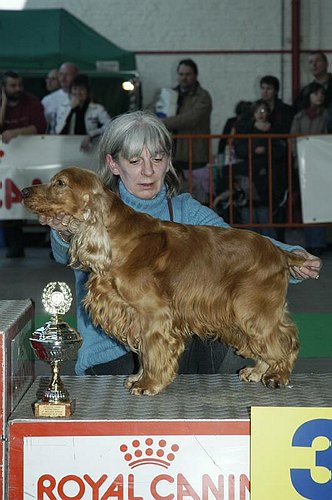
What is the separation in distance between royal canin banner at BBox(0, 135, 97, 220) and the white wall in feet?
11.0

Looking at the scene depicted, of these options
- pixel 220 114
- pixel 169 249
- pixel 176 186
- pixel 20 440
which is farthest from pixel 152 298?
pixel 220 114

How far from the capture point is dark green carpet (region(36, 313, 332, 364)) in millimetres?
4836

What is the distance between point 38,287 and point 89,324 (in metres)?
3.83

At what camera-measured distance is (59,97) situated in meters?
8.73

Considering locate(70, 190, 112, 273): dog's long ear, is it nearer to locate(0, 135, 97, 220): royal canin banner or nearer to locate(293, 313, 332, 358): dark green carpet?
locate(293, 313, 332, 358): dark green carpet

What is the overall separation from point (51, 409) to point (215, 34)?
9126 millimetres

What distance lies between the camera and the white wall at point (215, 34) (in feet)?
35.5

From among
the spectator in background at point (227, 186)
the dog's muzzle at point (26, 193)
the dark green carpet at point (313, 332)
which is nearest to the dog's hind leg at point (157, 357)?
the dog's muzzle at point (26, 193)

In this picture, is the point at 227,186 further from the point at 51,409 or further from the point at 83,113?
the point at 51,409

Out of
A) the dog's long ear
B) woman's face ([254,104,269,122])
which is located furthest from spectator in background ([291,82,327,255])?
the dog's long ear

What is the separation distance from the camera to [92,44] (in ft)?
31.2

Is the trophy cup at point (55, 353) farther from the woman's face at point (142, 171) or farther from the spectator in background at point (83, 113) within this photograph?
the spectator in background at point (83, 113)

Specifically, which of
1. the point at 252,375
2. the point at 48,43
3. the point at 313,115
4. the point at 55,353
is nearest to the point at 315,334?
the point at 252,375

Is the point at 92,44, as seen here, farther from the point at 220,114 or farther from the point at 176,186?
the point at 176,186
